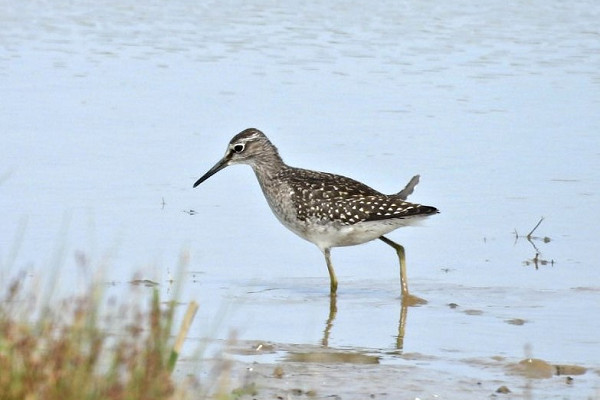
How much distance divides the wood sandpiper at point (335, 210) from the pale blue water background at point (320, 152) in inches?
14.3

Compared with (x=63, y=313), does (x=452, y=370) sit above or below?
below

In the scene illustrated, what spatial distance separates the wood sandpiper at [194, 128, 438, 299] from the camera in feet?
33.8

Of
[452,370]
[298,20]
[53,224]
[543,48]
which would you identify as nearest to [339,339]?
[452,370]

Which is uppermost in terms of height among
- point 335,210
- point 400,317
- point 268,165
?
point 268,165

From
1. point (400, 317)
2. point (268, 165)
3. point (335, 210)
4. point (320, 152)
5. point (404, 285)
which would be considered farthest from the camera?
point (320, 152)

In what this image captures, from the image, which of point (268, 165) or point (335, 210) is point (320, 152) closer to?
point (268, 165)

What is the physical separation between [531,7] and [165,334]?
16.7 metres

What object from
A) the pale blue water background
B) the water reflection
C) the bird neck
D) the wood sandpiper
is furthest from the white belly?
the bird neck

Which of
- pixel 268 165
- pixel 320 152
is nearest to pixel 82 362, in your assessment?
pixel 268 165

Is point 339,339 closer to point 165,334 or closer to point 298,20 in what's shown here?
point 165,334

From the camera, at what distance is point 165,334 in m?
5.61

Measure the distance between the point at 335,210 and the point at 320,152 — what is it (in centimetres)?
353

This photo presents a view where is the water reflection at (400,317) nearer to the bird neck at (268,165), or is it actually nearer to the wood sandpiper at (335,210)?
the wood sandpiper at (335,210)

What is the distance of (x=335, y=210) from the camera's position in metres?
10.5
